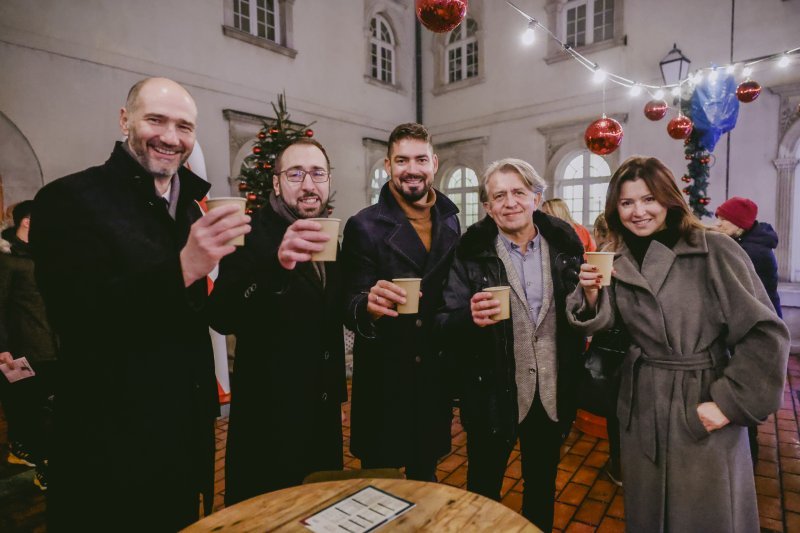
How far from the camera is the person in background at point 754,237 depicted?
3803 mm

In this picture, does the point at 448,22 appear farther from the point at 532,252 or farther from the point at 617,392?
the point at 617,392

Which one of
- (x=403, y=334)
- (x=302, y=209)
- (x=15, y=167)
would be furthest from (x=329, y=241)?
(x=15, y=167)

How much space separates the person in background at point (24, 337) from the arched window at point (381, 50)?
923cm

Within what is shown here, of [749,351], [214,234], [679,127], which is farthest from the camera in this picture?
[679,127]

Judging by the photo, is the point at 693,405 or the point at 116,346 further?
the point at 693,405

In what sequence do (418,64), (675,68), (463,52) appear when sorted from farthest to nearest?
(418,64)
(463,52)
(675,68)

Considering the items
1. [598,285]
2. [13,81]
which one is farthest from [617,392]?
[13,81]

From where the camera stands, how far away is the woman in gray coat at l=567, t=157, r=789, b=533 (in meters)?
1.71

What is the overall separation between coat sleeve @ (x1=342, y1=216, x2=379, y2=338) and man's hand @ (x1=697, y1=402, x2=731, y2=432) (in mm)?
1362

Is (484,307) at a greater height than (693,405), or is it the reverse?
(484,307)

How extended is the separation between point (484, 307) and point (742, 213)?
143 inches

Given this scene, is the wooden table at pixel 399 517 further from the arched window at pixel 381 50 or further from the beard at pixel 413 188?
the arched window at pixel 381 50

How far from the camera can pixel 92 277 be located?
1.45 meters

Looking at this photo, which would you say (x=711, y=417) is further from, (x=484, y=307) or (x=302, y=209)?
(x=302, y=209)
